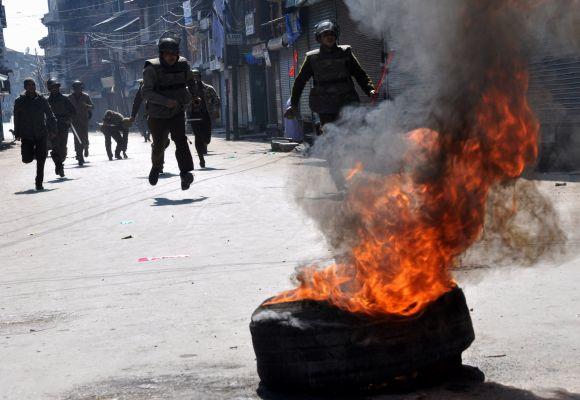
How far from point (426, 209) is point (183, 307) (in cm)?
219

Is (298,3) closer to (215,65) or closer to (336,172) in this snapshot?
(215,65)

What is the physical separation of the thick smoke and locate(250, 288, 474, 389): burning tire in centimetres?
51

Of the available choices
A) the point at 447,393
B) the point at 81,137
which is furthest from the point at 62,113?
the point at 447,393

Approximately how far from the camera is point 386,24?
5.79 metres

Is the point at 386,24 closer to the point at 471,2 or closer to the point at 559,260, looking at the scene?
the point at 471,2

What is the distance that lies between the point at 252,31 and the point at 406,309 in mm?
40940

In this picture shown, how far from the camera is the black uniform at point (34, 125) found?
16.3 meters

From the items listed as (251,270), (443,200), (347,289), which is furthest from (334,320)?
(251,270)

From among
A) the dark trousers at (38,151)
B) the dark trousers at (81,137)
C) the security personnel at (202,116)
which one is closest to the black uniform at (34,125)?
the dark trousers at (38,151)

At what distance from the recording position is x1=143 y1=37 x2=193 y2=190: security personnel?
38.7ft

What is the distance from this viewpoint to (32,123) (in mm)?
16297

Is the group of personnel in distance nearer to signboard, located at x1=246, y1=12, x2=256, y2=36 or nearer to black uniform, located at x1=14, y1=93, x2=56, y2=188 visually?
black uniform, located at x1=14, y1=93, x2=56, y2=188

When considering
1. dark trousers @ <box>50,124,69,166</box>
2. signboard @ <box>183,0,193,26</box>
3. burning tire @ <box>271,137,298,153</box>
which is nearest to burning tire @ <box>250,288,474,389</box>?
dark trousers @ <box>50,124,69,166</box>

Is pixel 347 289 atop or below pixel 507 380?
atop
